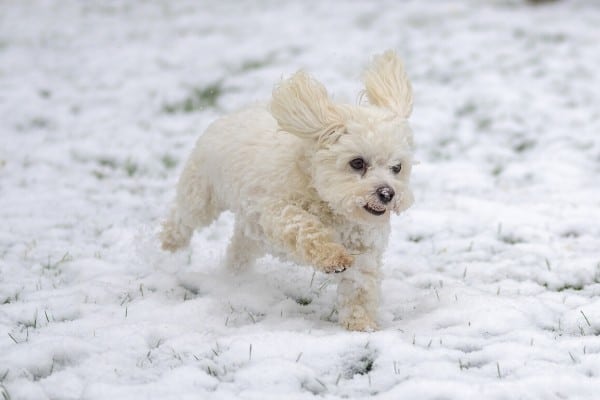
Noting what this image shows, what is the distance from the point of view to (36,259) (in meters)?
4.16

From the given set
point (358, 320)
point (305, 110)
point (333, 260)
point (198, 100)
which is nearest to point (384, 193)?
point (333, 260)

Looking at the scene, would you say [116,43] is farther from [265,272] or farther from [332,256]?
[332,256]

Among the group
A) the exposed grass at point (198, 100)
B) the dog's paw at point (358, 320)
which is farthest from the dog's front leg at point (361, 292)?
the exposed grass at point (198, 100)

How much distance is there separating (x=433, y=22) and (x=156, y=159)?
18.9 ft

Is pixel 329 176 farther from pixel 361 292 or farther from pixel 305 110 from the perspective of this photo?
pixel 361 292

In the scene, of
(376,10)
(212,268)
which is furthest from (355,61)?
(212,268)

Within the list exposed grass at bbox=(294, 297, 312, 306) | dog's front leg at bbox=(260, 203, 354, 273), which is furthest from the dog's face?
exposed grass at bbox=(294, 297, 312, 306)

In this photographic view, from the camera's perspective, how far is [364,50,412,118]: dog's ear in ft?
11.3

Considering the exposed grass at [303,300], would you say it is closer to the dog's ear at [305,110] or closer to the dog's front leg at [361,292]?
the dog's front leg at [361,292]

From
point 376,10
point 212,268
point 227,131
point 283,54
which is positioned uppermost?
point 376,10

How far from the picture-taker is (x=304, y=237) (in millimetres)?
3078

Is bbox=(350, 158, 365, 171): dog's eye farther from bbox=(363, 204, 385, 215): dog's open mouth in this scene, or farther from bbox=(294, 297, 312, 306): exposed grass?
bbox=(294, 297, 312, 306): exposed grass

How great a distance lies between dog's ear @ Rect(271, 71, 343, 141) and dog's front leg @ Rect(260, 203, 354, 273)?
1.13 ft

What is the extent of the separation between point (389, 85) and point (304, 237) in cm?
92
